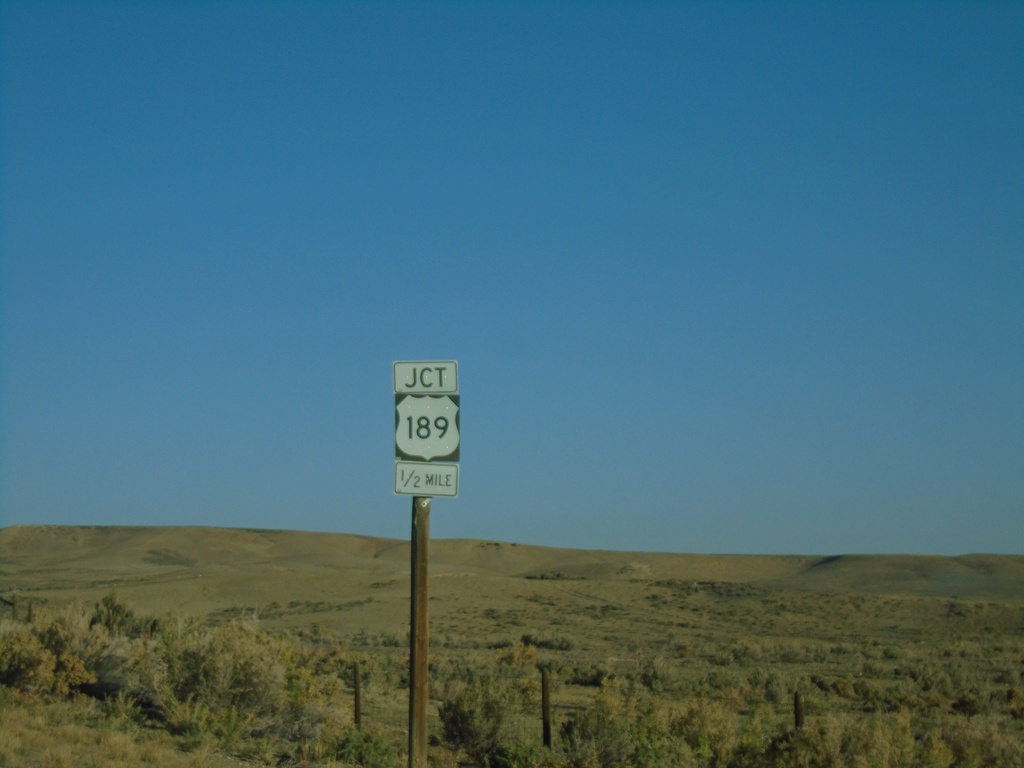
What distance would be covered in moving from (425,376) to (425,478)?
91 centimetres

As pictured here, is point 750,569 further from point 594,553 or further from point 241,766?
point 241,766

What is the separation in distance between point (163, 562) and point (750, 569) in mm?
61894

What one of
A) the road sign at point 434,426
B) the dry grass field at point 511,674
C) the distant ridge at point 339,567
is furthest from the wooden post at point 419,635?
the distant ridge at point 339,567

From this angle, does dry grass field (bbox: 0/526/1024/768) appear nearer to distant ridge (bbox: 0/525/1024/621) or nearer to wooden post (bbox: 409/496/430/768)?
distant ridge (bbox: 0/525/1024/621)

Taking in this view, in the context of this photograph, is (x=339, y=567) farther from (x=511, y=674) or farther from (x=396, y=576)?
(x=511, y=674)

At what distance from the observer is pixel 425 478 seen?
9445 millimetres

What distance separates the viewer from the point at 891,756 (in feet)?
42.4

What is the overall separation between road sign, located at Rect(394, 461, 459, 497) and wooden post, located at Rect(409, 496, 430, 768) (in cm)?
17

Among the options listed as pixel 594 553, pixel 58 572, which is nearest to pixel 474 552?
pixel 594 553

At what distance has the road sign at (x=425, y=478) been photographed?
9430mm

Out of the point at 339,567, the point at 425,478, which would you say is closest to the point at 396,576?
the point at 339,567

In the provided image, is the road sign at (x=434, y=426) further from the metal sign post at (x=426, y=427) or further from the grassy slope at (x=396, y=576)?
the grassy slope at (x=396, y=576)

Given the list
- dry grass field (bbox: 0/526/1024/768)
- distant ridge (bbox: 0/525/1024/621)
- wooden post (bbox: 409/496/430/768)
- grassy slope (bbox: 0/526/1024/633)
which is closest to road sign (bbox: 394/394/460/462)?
wooden post (bbox: 409/496/430/768)

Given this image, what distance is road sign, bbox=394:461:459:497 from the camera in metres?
9.43
